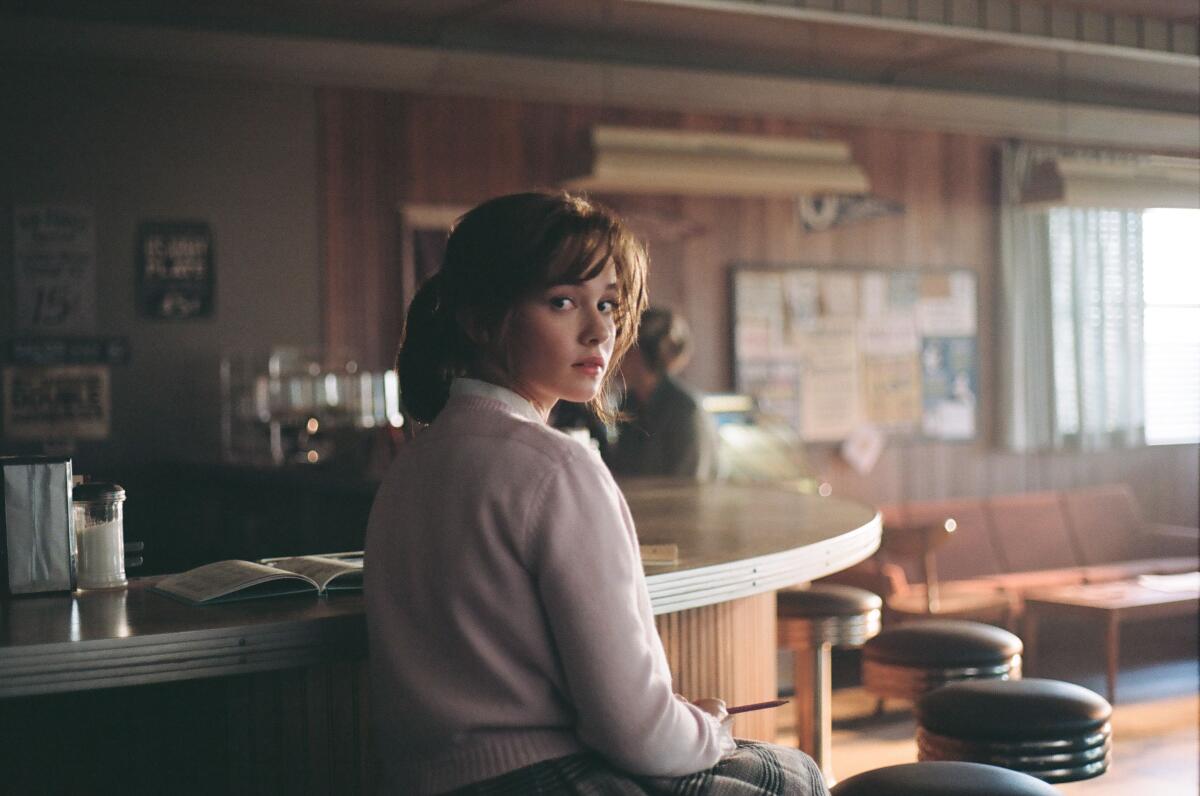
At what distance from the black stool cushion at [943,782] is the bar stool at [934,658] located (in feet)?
3.19

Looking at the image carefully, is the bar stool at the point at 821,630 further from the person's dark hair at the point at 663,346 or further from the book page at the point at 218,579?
the book page at the point at 218,579

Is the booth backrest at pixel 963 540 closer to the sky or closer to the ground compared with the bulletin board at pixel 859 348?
closer to the ground

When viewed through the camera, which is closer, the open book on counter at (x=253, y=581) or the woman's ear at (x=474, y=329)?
the woman's ear at (x=474, y=329)

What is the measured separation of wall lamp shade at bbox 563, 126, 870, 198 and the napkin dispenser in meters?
4.26

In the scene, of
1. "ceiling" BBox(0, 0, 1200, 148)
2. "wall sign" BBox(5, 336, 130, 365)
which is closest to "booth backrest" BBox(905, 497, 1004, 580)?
"ceiling" BBox(0, 0, 1200, 148)

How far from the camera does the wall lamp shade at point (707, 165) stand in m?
6.07

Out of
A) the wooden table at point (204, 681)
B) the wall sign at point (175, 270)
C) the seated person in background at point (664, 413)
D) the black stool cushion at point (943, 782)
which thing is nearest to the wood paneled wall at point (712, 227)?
the wall sign at point (175, 270)

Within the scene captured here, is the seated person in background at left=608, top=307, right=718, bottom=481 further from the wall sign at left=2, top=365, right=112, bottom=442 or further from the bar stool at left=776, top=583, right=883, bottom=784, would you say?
the wall sign at left=2, top=365, right=112, bottom=442

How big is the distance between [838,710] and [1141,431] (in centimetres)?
361

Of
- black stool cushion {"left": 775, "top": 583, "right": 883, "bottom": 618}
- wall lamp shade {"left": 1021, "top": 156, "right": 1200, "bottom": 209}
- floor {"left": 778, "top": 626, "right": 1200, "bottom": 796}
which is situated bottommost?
floor {"left": 778, "top": 626, "right": 1200, "bottom": 796}

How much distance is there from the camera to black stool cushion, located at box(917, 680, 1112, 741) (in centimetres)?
240

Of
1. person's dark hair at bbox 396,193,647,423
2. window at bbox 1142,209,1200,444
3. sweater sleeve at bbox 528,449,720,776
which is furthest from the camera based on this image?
window at bbox 1142,209,1200,444

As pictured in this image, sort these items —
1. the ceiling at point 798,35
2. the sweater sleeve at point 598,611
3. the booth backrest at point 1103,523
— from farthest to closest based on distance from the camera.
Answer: the booth backrest at point 1103,523 → the ceiling at point 798,35 → the sweater sleeve at point 598,611

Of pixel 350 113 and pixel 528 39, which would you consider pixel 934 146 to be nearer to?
pixel 528 39
